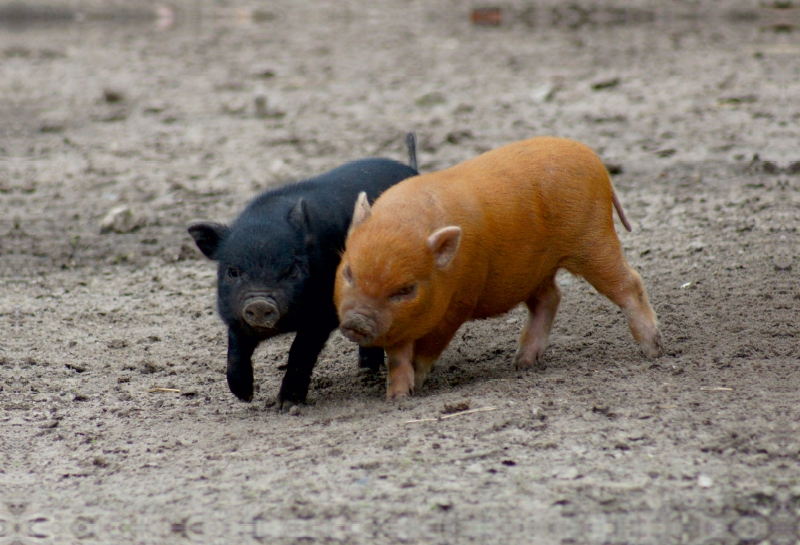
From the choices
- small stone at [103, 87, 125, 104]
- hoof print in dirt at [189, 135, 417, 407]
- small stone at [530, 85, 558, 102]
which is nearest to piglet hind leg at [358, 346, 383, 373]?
hoof print in dirt at [189, 135, 417, 407]

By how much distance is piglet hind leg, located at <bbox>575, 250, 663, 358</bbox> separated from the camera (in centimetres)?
566

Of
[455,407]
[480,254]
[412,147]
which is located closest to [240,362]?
[455,407]

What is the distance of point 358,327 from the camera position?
4684 millimetres

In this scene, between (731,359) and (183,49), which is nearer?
(731,359)

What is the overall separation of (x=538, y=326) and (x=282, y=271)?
5.93 feet

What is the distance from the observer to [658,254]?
300 inches

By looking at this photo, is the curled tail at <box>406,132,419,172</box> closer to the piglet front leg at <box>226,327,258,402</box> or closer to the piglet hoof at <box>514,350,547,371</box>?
the piglet hoof at <box>514,350,547,371</box>

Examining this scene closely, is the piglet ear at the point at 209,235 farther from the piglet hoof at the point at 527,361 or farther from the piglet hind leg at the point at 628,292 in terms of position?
the piglet hind leg at the point at 628,292

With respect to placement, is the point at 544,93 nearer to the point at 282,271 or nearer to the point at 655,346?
the point at 655,346

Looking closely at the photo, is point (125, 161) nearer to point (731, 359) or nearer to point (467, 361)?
point (467, 361)

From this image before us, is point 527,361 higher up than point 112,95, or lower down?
lower down

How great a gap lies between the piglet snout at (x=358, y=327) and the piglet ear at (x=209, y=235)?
3.50 feet

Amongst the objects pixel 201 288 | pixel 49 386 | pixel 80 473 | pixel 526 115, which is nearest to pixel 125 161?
pixel 201 288

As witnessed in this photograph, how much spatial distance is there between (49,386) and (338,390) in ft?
5.78
